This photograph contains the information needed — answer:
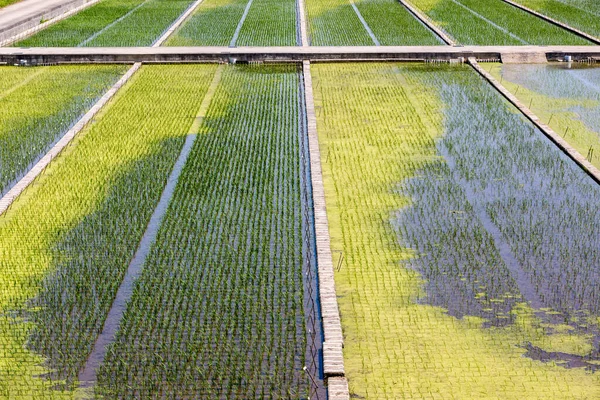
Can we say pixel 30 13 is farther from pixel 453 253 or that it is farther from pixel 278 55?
pixel 453 253

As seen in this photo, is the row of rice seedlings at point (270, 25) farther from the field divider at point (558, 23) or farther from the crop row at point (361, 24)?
the field divider at point (558, 23)

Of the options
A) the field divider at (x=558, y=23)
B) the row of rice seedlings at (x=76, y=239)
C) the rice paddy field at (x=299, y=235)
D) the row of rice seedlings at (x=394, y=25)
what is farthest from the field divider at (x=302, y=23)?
the field divider at (x=558, y=23)

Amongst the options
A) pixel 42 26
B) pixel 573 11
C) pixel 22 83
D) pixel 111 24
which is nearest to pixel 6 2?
pixel 42 26

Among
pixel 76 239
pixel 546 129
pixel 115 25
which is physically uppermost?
pixel 76 239

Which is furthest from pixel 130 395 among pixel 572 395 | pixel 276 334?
pixel 572 395

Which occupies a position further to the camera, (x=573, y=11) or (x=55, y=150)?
(x=573, y=11)

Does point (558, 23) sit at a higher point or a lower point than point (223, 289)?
lower

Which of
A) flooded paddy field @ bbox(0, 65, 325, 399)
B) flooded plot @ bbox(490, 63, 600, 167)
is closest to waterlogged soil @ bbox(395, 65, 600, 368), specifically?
flooded plot @ bbox(490, 63, 600, 167)
